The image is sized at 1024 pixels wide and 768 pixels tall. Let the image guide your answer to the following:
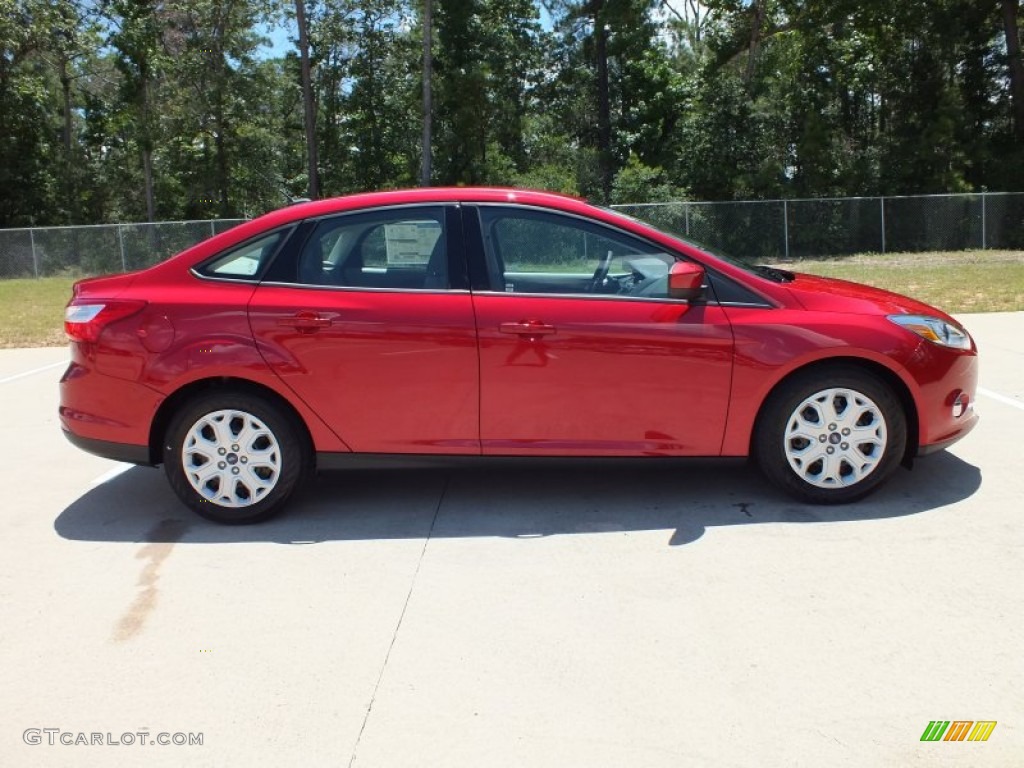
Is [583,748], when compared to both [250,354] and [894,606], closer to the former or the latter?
[894,606]

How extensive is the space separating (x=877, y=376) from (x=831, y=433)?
38cm

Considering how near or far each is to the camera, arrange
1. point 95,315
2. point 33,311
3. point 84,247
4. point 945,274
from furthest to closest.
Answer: point 84,247, point 945,274, point 33,311, point 95,315

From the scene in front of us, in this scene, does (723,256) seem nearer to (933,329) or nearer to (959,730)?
(933,329)

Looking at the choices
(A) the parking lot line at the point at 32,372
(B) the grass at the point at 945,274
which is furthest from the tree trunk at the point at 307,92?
(A) the parking lot line at the point at 32,372

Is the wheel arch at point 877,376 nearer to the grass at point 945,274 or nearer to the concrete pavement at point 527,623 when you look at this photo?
the concrete pavement at point 527,623

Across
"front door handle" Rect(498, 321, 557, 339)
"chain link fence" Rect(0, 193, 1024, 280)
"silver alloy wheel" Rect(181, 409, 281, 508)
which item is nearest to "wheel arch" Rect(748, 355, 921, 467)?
"front door handle" Rect(498, 321, 557, 339)

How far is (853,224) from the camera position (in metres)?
25.0

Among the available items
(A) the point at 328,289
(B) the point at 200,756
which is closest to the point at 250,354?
(A) the point at 328,289

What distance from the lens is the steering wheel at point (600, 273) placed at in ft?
15.5

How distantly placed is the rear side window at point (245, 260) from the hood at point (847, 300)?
2705 mm

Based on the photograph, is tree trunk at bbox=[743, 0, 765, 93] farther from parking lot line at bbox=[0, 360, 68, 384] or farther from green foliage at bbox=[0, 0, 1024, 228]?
parking lot line at bbox=[0, 360, 68, 384]

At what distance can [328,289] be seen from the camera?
4.66 m

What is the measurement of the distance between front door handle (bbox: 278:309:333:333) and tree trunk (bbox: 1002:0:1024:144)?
2850 centimetres

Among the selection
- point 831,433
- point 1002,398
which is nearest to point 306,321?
point 831,433
